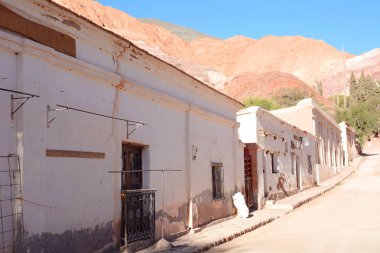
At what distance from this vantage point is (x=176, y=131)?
1085 centimetres

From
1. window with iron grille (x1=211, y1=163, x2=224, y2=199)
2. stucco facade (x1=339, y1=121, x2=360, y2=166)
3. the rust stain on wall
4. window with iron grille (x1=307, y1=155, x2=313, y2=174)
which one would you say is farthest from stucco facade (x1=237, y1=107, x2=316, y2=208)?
stucco facade (x1=339, y1=121, x2=360, y2=166)

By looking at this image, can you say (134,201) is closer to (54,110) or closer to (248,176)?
(54,110)

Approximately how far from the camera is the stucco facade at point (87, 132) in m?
6.06

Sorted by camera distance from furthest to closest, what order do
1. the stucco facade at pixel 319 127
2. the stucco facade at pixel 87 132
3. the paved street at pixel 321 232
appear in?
1. the stucco facade at pixel 319 127
2. the paved street at pixel 321 232
3. the stucco facade at pixel 87 132

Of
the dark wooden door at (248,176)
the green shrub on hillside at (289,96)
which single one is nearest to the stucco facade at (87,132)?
the dark wooden door at (248,176)

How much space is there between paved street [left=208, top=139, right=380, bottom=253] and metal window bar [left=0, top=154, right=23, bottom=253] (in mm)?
4628

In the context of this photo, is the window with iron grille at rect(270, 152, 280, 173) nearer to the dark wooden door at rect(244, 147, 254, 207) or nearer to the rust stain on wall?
the dark wooden door at rect(244, 147, 254, 207)

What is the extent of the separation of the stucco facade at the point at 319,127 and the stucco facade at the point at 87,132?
20786 millimetres

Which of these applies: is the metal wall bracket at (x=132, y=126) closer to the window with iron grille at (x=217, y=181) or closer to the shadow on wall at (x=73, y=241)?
the shadow on wall at (x=73, y=241)

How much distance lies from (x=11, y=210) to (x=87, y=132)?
2.02 metres

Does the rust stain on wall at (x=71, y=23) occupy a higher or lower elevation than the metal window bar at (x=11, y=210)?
higher

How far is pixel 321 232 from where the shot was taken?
10.9 metres

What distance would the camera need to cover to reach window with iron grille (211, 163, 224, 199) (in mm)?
13130

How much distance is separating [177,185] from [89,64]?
169 inches
